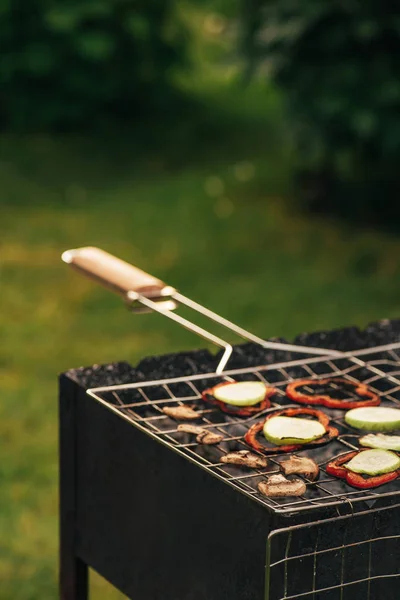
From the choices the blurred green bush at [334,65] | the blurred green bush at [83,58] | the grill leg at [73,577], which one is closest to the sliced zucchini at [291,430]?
the grill leg at [73,577]

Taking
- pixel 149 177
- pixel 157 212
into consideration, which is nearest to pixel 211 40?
pixel 149 177

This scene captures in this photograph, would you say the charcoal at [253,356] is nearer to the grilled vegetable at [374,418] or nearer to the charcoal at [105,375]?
the charcoal at [105,375]

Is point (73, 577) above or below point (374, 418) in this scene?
below

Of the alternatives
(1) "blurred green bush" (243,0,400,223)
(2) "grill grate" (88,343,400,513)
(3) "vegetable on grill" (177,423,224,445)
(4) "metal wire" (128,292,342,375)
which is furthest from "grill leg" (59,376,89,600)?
(1) "blurred green bush" (243,0,400,223)

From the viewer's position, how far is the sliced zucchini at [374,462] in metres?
2.15

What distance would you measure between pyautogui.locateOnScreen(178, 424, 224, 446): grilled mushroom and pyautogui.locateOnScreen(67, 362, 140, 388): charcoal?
0.32 m

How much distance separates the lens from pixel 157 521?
2.42m

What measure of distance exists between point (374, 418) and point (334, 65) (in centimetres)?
452

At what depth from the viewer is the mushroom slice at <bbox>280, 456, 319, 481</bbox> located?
2163 mm

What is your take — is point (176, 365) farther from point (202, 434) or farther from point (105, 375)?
point (202, 434)

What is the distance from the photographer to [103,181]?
826cm

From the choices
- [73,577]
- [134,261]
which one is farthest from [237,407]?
[134,261]

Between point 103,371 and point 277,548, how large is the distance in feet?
2.47

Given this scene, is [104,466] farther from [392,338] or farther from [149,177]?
[149,177]
